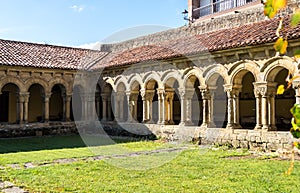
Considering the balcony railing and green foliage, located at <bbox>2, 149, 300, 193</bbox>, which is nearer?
green foliage, located at <bbox>2, 149, 300, 193</bbox>

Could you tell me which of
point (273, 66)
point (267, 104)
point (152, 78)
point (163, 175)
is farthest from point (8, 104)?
point (273, 66)

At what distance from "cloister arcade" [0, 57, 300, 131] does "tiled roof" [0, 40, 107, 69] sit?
925 millimetres

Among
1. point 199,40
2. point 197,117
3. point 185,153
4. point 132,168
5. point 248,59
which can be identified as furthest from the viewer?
point 197,117

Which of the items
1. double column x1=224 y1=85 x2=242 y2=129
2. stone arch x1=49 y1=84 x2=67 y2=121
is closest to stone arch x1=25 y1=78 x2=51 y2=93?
stone arch x1=49 y1=84 x2=67 y2=121

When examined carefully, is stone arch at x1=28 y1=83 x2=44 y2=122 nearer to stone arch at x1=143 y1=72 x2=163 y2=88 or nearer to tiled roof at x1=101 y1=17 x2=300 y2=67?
tiled roof at x1=101 y1=17 x2=300 y2=67

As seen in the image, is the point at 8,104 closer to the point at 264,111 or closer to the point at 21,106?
the point at 21,106

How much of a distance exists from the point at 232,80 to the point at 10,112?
13.4 meters

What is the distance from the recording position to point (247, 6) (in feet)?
69.7

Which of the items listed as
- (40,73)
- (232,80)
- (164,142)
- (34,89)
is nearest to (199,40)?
(232,80)

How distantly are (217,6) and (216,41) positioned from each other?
11540 millimetres

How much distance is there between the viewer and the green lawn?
21.8ft

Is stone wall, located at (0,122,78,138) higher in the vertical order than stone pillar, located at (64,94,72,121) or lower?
lower

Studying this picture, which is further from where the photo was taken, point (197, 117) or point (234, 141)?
point (197, 117)

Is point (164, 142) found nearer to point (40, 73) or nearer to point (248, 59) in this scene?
point (248, 59)
